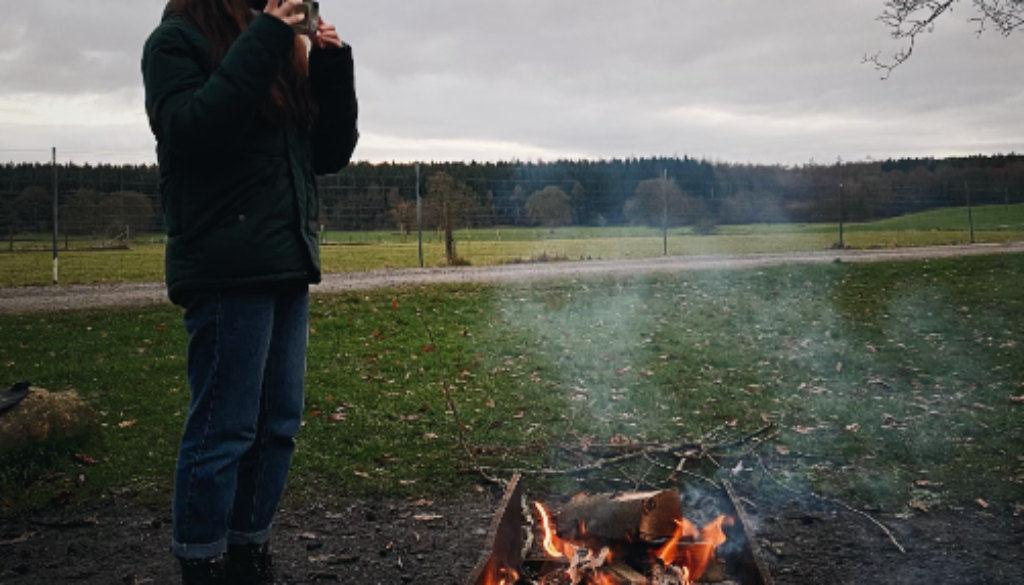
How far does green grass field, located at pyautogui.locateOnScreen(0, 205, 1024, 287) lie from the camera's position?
16688 millimetres

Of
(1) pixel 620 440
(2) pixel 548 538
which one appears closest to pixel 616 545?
(2) pixel 548 538

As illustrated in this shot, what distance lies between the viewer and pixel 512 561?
260 centimetres

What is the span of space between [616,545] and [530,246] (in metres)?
21.4

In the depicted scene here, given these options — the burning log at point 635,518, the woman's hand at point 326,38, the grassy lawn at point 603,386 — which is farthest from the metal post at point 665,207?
the woman's hand at point 326,38

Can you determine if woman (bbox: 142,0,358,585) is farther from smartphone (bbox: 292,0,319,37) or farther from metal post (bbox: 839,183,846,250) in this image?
metal post (bbox: 839,183,846,250)

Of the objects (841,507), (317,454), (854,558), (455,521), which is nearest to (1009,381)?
(841,507)

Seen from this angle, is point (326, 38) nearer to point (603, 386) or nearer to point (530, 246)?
point (603, 386)

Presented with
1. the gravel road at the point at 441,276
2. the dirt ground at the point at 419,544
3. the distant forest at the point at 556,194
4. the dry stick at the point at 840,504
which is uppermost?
the distant forest at the point at 556,194

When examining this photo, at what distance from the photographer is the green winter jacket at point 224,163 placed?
1910mm

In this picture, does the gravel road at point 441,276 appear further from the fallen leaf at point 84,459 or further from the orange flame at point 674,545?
the orange flame at point 674,545

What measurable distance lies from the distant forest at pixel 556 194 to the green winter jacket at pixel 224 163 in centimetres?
1014

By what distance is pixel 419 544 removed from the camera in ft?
10.6

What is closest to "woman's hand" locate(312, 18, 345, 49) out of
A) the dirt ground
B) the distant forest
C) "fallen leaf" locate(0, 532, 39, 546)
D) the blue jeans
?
the blue jeans

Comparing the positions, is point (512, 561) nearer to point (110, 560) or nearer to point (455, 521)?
point (455, 521)
